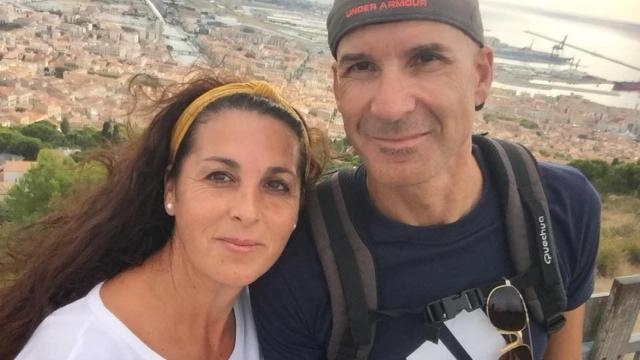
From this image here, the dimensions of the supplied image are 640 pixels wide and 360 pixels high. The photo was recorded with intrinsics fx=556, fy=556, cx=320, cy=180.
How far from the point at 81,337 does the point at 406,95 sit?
32.4 inches

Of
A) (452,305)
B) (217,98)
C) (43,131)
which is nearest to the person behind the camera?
(452,305)

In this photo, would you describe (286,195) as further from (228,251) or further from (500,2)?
(500,2)

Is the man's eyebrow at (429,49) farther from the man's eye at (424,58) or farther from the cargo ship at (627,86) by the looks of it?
the cargo ship at (627,86)

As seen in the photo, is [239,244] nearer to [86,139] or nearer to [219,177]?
[219,177]

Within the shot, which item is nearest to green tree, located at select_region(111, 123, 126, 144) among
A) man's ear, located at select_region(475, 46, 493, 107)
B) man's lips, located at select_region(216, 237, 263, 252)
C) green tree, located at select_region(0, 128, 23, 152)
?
man's lips, located at select_region(216, 237, 263, 252)

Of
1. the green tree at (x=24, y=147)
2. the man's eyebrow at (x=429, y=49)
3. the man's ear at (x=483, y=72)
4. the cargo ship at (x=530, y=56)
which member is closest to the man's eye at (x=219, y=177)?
the man's eyebrow at (x=429, y=49)

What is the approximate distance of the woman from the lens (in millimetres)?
1185

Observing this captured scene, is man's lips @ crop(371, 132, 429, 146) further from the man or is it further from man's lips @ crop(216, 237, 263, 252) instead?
man's lips @ crop(216, 237, 263, 252)

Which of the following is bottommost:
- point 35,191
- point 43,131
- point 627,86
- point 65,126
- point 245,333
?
point 43,131

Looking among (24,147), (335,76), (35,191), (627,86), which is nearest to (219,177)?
(335,76)

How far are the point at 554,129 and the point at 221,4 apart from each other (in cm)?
2283

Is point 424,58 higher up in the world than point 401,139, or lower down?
higher up

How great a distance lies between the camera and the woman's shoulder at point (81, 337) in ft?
3.60

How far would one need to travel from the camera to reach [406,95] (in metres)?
1.15
